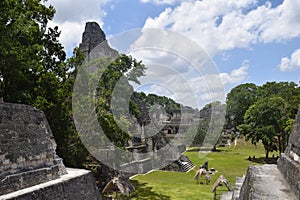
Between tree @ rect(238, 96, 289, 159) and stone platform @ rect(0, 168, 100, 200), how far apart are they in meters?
15.5

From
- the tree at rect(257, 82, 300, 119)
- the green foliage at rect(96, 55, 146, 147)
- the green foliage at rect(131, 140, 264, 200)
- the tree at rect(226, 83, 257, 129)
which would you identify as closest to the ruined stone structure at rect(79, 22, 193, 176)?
the green foliage at rect(131, 140, 264, 200)

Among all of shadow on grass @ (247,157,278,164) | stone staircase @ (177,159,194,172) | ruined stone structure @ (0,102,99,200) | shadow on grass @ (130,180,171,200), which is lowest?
shadow on grass @ (130,180,171,200)

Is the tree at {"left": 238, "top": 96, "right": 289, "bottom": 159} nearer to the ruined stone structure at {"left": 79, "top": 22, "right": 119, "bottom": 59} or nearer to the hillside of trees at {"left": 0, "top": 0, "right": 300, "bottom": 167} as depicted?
the hillside of trees at {"left": 0, "top": 0, "right": 300, "bottom": 167}

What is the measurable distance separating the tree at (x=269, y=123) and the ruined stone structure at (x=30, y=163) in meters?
16.0

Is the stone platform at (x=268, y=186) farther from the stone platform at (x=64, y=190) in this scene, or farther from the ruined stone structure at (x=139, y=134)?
the ruined stone structure at (x=139, y=134)

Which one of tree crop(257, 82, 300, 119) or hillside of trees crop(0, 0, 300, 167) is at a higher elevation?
tree crop(257, 82, 300, 119)

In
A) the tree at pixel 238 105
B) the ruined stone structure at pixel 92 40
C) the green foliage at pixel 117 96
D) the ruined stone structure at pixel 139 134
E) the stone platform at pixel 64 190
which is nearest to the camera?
the stone platform at pixel 64 190

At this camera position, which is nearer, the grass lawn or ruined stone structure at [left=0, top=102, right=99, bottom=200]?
ruined stone structure at [left=0, top=102, right=99, bottom=200]

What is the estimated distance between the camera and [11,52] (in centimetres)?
852

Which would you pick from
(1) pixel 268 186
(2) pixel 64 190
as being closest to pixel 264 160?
(2) pixel 64 190

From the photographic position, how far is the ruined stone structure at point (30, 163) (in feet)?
18.0

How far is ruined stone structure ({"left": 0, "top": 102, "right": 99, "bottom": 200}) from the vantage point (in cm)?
550

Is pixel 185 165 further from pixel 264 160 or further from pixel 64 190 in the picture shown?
pixel 64 190

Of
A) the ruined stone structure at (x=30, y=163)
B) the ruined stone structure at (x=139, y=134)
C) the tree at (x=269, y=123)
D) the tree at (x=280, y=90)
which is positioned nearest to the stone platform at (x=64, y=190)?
the ruined stone structure at (x=30, y=163)
